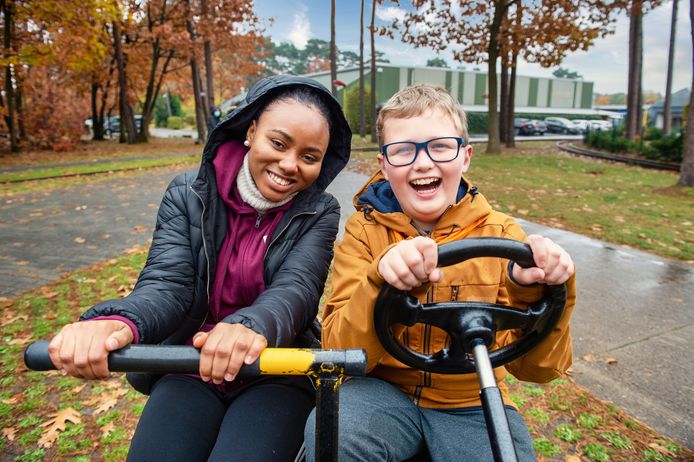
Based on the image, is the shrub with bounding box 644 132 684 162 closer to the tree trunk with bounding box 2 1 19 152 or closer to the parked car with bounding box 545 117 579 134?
the tree trunk with bounding box 2 1 19 152

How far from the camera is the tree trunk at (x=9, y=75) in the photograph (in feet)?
46.0

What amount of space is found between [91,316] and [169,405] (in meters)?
0.40

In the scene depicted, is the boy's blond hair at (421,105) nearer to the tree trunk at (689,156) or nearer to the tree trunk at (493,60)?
the tree trunk at (689,156)

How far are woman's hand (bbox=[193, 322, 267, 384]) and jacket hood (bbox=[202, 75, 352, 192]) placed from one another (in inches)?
34.7

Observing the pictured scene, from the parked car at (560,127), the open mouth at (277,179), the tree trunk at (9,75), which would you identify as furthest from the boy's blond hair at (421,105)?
the parked car at (560,127)

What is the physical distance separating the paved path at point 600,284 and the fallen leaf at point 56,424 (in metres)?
2.30

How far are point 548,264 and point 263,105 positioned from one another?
1.24 meters

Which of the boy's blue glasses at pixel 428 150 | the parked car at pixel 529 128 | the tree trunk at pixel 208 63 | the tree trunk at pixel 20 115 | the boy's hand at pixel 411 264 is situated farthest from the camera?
the parked car at pixel 529 128

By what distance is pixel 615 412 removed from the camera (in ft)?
9.18

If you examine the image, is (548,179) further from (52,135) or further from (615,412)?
(52,135)

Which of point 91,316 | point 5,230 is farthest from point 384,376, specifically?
point 5,230

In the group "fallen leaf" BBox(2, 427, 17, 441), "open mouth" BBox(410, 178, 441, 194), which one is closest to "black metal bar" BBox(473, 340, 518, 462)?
"open mouth" BBox(410, 178, 441, 194)

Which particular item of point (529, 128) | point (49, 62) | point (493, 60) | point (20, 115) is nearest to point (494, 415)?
point (49, 62)

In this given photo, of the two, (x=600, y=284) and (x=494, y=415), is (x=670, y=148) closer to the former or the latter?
(x=600, y=284)
